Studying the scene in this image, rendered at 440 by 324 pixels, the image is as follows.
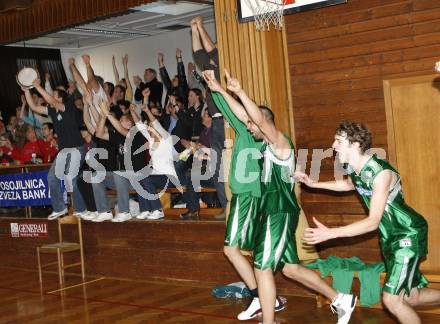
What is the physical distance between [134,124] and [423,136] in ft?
15.0

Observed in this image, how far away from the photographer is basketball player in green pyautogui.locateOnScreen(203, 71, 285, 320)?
6.28 m

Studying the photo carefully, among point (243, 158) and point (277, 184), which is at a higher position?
point (243, 158)

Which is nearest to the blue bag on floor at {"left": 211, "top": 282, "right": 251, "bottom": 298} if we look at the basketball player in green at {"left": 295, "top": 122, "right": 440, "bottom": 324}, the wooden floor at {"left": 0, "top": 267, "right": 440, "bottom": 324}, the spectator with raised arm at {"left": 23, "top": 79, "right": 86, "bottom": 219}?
the wooden floor at {"left": 0, "top": 267, "right": 440, "bottom": 324}

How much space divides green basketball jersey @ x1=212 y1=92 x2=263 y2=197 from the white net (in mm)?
1386

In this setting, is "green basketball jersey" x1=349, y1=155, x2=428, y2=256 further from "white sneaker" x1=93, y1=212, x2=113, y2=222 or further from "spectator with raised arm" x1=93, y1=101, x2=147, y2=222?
"white sneaker" x1=93, y1=212, x2=113, y2=222

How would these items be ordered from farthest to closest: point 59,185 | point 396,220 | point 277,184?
point 59,185 → point 277,184 → point 396,220

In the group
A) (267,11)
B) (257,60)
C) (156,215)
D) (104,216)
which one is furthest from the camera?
(104,216)

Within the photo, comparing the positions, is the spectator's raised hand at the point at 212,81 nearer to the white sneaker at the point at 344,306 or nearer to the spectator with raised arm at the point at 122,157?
the white sneaker at the point at 344,306

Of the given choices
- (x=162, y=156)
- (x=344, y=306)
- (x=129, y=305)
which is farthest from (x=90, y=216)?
(x=344, y=306)

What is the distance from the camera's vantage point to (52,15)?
9328 mm

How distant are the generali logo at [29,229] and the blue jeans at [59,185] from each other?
528 mm

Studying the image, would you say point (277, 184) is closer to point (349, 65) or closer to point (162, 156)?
point (349, 65)

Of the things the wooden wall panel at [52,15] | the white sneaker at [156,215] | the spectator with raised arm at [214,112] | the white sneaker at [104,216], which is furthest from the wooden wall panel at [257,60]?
the white sneaker at [104,216]

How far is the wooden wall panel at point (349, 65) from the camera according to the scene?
653 cm
